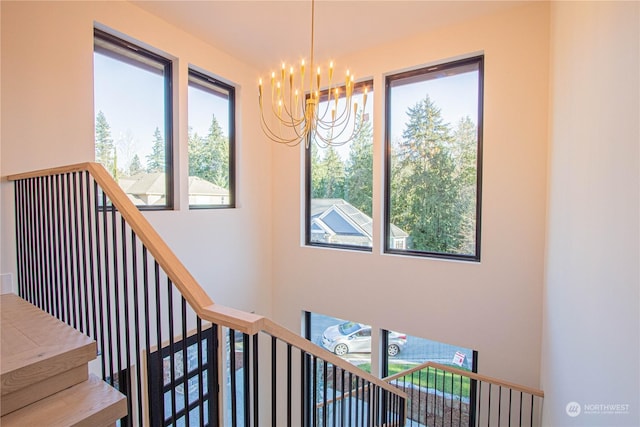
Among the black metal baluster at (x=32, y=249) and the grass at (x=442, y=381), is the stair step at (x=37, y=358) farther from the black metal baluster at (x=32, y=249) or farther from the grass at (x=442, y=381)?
the grass at (x=442, y=381)

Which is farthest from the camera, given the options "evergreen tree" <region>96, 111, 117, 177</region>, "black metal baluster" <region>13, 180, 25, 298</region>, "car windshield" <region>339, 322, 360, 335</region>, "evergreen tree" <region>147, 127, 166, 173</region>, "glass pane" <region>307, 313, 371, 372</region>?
"car windshield" <region>339, 322, 360, 335</region>

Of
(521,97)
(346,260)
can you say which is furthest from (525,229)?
(346,260)

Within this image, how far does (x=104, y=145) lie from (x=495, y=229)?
12.6 feet

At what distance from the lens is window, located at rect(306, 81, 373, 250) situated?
12.8 feet

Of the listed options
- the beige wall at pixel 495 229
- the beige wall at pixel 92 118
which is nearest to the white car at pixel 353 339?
the beige wall at pixel 495 229

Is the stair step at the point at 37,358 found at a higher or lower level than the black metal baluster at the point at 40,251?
lower

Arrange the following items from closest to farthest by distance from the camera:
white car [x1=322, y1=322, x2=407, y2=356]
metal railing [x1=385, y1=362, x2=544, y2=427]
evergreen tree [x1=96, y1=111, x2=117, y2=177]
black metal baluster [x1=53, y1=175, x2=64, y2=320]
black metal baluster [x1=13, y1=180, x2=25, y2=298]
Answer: black metal baluster [x1=53, y1=175, x2=64, y2=320]
black metal baluster [x1=13, y1=180, x2=25, y2=298]
evergreen tree [x1=96, y1=111, x2=117, y2=177]
metal railing [x1=385, y1=362, x2=544, y2=427]
white car [x1=322, y1=322, x2=407, y2=356]

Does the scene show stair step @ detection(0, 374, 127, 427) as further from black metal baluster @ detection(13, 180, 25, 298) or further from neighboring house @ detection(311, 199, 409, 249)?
neighboring house @ detection(311, 199, 409, 249)

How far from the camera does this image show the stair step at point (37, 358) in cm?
125

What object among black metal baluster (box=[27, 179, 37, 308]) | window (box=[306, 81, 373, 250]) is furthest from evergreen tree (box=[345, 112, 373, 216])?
black metal baluster (box=[27, 179, 37, 308])

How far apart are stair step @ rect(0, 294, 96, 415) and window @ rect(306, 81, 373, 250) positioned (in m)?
2.98

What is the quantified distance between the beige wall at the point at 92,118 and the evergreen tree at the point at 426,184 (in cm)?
195

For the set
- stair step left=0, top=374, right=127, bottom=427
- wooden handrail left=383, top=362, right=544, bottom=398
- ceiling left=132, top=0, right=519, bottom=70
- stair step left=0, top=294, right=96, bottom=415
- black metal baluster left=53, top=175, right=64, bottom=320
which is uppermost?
ceiling left=132, top=0, right=519, bottom=70

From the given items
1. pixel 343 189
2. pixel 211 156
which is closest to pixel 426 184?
pixel 343 189
